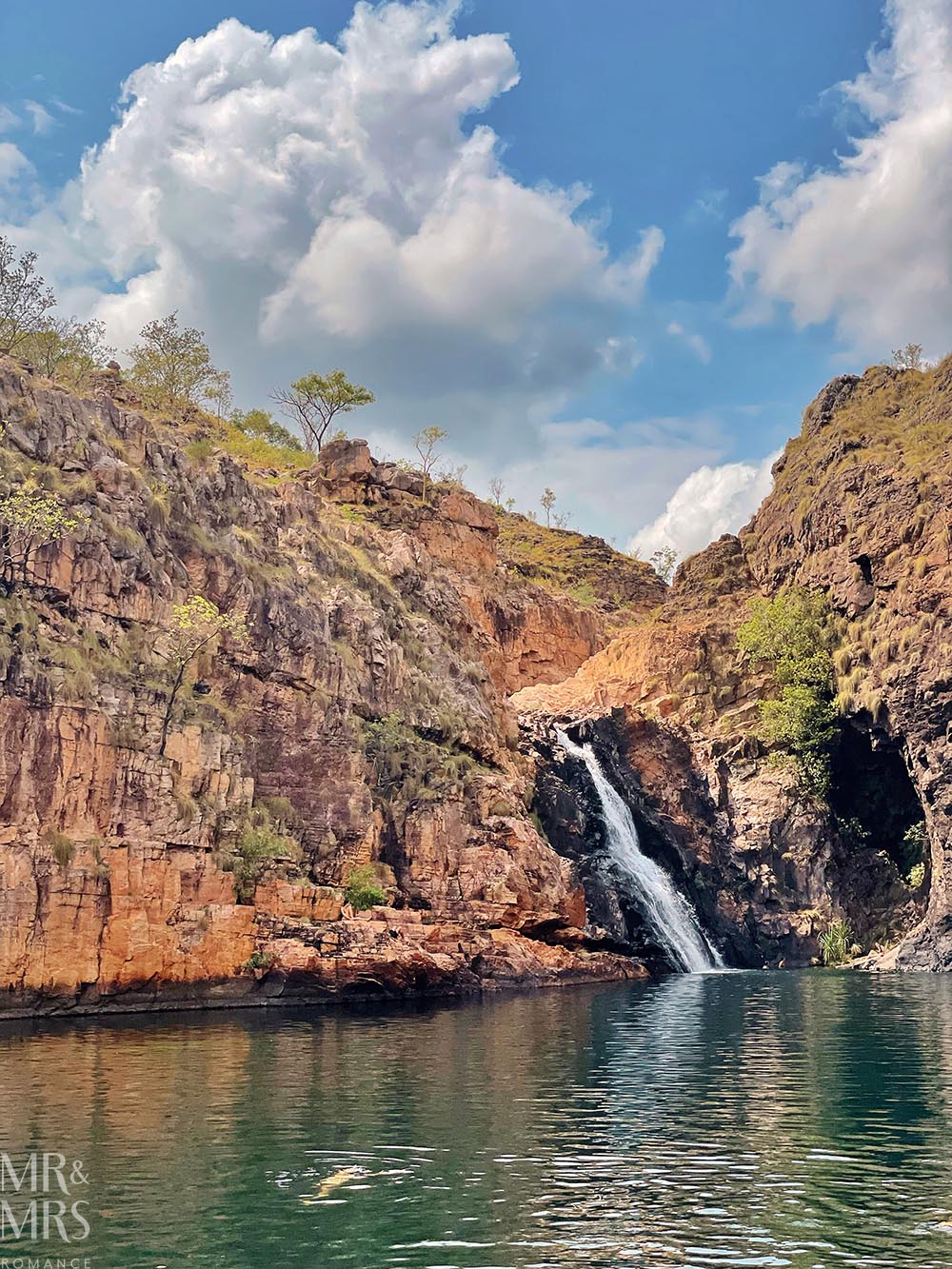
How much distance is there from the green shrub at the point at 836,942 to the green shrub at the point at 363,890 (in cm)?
3480

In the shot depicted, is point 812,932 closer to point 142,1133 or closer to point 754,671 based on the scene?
point 754,671

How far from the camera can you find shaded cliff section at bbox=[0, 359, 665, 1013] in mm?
46219

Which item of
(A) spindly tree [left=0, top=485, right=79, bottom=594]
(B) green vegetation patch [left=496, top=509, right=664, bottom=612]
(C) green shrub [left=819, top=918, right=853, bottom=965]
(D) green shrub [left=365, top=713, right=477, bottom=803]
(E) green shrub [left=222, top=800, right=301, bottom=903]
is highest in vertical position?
(B) green vegetation patch [left=496, top=509, right=664, bottom=612]

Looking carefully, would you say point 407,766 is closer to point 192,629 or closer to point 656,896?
point 192,629

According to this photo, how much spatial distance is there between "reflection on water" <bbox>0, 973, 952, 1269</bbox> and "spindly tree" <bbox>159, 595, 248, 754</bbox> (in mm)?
21573

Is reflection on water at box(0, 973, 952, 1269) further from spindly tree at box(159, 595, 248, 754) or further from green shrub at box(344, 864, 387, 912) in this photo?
spindly tree at box(159, 595, 248, 754)

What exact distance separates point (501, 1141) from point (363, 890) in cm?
3544

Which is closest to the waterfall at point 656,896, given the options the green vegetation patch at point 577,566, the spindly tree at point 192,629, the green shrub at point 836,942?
the green shrub at point 836,942

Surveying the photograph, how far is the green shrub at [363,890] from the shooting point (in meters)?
55.2

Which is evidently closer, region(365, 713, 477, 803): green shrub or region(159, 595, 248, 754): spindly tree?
region(159, 595, 248, 754): spindly tree

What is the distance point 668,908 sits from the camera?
74.3 metres

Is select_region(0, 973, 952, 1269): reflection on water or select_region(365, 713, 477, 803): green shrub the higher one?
select_region(365, 713, 477, 803): green shrub

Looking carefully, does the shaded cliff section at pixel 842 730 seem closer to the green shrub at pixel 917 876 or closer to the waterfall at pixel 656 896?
the green shrub at pixel 917 876

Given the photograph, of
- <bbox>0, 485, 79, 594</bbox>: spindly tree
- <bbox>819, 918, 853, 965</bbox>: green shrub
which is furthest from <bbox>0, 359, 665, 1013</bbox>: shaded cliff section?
<bbox>819, 918, 853, 965</bbox>: green shrub
